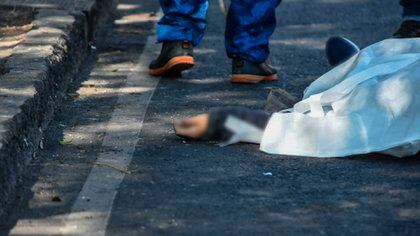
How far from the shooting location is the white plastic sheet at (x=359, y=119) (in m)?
4.11

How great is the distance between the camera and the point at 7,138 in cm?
373

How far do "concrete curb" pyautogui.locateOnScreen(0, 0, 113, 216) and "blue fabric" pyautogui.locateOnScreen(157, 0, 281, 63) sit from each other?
501mm

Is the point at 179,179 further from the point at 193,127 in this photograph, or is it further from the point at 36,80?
the point at 36,80

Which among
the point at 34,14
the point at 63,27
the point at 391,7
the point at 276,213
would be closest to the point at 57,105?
the point at 63,27

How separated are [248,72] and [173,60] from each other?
1.18 feet

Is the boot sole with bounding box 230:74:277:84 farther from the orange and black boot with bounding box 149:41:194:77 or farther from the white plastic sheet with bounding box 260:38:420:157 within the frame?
the white plastic sheet with bounding box 260:38:420:157

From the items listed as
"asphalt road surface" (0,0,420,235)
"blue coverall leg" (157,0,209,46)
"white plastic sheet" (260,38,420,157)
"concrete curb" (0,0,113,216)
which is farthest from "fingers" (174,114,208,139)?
"blue coverall leg" (157,0,209,46)

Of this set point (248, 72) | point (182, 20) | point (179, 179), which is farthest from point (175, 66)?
point (179, 179)

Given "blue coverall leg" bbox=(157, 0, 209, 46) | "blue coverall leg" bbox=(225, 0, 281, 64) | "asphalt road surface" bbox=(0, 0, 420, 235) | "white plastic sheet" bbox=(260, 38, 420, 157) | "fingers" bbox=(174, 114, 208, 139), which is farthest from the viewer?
"blue coverall leg" bbox=(157, 0, 209, 46)

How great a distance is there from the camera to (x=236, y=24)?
538cm

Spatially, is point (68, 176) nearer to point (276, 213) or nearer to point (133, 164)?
point (133, 164)

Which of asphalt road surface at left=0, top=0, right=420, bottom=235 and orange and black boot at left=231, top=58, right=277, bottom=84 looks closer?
asphalt road surface at left=0, top=0, right=420, bottom=235

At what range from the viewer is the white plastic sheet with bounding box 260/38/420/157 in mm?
4109

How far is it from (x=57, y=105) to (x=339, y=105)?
49.4 inches
